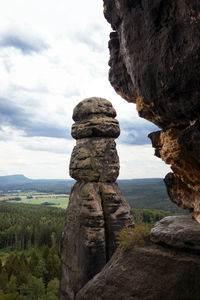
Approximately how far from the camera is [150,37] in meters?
7.29

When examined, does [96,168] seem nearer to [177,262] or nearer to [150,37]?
[177,262]

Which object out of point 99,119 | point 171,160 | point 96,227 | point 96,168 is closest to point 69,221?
point 96,227

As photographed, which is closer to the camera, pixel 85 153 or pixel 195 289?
pixel 195 289

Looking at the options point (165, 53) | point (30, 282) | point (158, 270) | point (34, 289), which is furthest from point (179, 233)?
point (30, 282)

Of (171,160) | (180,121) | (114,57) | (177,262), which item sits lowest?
(177,262)

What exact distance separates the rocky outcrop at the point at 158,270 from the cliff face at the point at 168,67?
A: 6.46 ft

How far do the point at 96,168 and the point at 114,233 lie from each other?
5.23 metres

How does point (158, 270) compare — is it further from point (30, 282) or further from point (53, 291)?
point (53, 291)

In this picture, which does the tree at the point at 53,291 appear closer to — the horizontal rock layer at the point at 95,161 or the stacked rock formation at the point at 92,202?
the stacked rock formation at the point at 92,202

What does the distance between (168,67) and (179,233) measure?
5.87 metres

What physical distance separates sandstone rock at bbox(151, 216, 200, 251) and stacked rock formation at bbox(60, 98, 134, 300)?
7.60 meters

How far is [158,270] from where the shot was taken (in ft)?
27.2

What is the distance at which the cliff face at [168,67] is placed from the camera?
6129 millimetres

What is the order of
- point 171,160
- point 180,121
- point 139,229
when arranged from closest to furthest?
1. point 180,121
2. point 171,160
3. point 139,229
